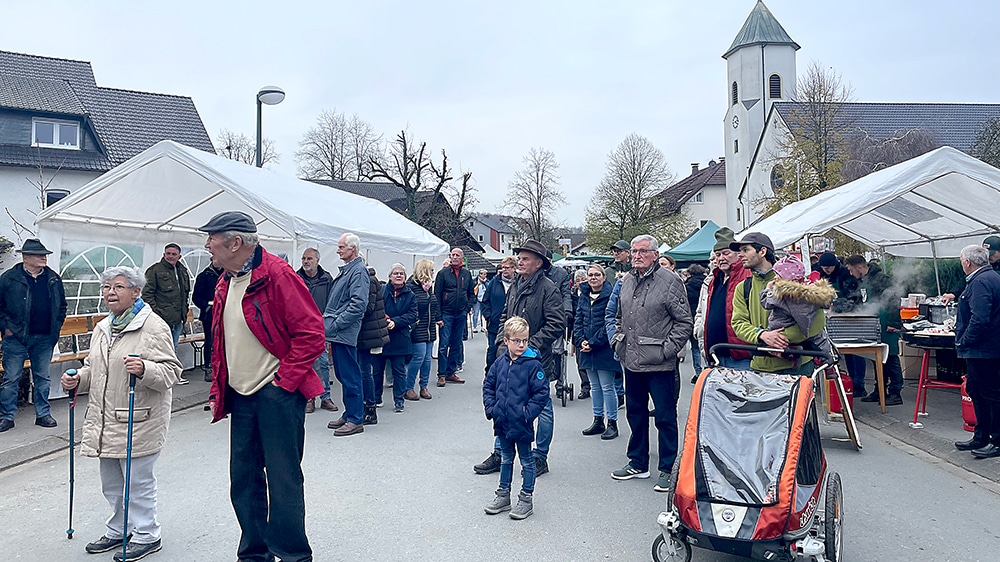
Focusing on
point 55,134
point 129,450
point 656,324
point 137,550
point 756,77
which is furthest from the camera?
point 756,77

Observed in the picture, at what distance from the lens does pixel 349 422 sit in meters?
7.40

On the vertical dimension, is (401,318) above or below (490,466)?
above

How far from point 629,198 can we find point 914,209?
4098 cm

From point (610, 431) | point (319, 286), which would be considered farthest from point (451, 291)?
point (610, 431)

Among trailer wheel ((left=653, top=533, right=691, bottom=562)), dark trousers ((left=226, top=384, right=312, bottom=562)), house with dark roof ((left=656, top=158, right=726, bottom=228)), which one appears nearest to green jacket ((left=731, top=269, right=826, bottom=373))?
trailer wheel ((left=653, top=533, right=691, bottom=562))

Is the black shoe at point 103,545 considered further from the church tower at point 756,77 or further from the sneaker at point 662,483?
the church tower at point 756,77

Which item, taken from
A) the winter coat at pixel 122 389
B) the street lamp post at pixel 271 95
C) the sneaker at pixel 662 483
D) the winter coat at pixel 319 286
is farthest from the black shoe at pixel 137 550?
the street lamp post at pixel 271 95

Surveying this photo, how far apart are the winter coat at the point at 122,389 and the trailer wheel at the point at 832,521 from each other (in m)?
3.96

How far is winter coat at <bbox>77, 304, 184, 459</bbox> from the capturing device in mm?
4027

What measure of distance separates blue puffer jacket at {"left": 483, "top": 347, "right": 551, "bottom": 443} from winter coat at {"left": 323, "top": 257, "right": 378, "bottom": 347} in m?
2.66

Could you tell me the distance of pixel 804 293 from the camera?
4617 millimetres

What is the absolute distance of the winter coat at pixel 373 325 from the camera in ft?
25.7

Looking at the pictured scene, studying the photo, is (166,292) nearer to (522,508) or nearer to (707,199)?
(522,508)

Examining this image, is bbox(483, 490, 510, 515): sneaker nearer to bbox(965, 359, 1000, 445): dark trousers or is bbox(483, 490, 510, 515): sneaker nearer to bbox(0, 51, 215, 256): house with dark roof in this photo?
bbox(965, 359, 1000, 445): dark trousers
